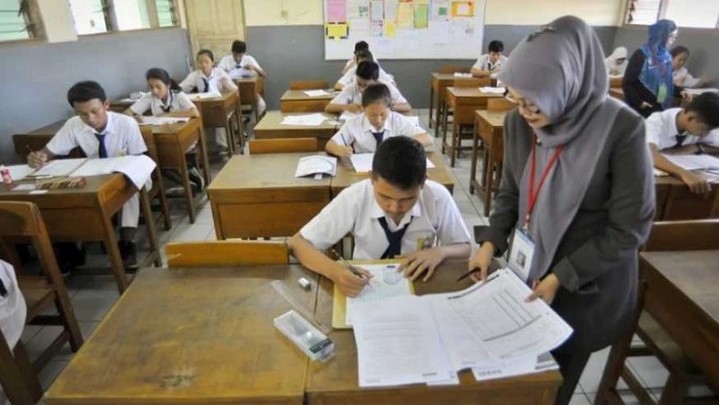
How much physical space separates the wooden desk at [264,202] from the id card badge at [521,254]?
Answer: 1053 millimetres

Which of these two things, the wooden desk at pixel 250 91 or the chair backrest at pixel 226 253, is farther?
the wooden desk at pixel 250 91

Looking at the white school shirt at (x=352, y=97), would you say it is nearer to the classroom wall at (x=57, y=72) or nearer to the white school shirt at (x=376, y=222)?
the classroom wall at (x=57, y=72)

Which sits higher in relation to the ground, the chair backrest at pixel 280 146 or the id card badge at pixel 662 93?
the id card badge at pixel 662 93

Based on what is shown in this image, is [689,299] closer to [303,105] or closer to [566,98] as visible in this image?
[566,98]

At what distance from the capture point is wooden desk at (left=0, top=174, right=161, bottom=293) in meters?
2.02

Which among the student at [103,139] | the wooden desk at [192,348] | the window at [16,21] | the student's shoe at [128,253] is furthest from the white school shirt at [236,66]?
the wooden desk at [192,348]

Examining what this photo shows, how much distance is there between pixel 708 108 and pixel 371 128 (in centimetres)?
169

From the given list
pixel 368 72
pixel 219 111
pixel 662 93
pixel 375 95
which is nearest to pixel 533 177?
pixel 375 95

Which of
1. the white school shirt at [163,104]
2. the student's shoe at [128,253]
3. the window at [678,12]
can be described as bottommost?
the student's shoe at [128,253]

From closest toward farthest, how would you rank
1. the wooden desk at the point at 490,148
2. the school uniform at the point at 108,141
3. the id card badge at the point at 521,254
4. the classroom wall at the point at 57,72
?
the id card badge at the point at 521,254, the school uniform at the point at 108,141, the classroom wall at the point at 57,72, the wooden desk at the point at 490,148

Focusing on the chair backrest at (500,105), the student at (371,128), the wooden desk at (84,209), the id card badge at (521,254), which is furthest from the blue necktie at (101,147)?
the chair backrest at (500,105)

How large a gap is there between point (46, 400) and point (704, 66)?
6020 millimetres

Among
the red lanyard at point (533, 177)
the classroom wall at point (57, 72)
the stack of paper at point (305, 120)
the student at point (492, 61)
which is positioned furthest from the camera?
the student at point (492, 61)

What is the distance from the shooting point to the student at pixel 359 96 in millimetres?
3326
